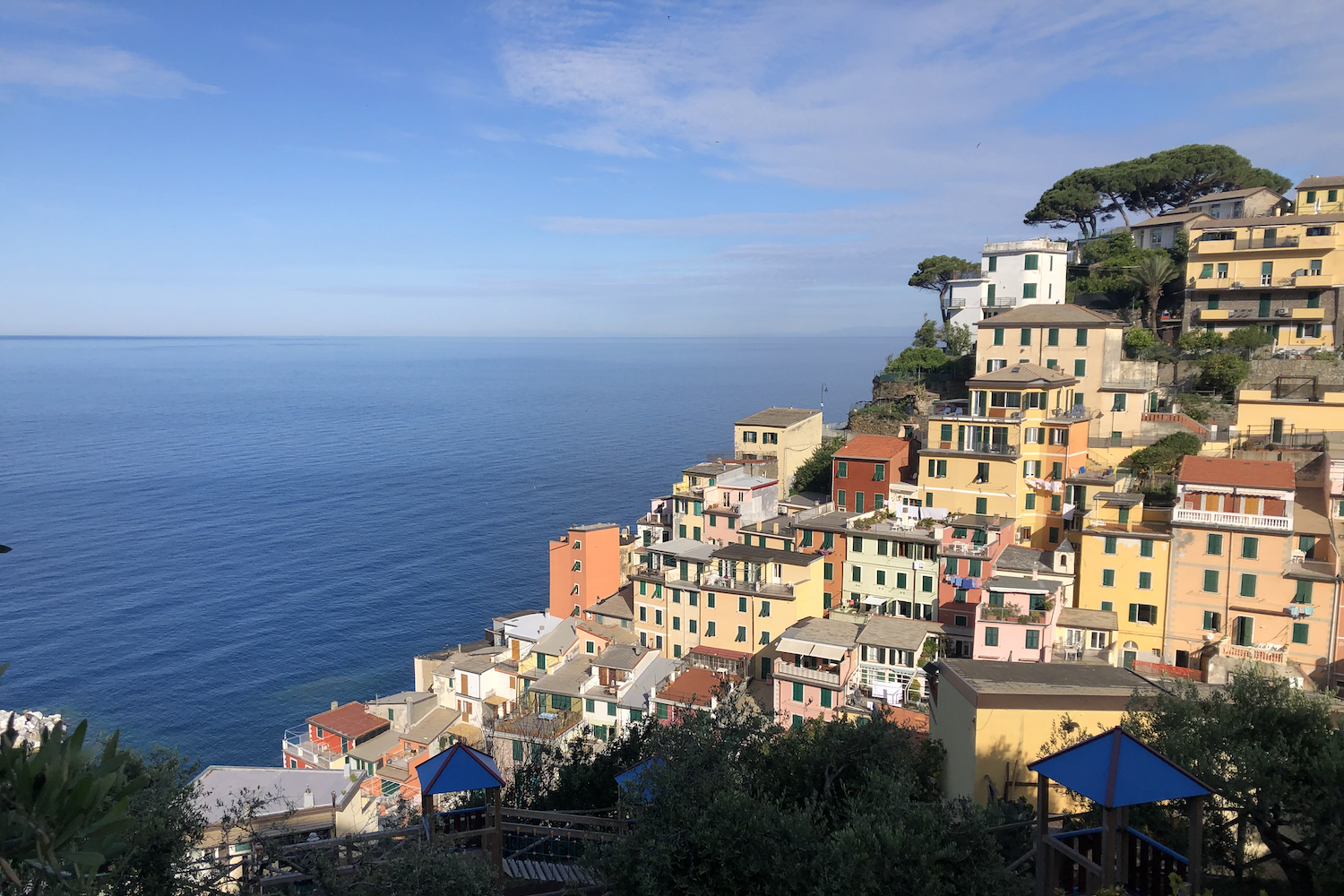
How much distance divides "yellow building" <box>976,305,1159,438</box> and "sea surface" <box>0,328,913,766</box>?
32.8m

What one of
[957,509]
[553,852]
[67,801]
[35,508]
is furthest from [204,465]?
[67,801]

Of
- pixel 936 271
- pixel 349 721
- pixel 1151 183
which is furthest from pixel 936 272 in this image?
pixel 349 721

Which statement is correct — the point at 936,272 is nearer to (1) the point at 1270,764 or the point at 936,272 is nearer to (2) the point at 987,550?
(2) the point at 987,550

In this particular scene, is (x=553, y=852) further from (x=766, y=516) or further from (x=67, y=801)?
(x=766, y=516)

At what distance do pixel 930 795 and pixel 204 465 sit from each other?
101376 mm

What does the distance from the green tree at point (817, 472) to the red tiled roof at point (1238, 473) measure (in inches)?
709

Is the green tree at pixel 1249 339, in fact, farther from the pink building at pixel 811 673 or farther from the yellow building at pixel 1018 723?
the yellow building at pixel 1018 723

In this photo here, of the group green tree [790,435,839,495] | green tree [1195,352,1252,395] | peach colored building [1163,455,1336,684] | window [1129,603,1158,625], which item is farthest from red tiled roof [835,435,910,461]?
green tree [1195,352,1252,395]

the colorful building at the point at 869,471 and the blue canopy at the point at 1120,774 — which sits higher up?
the blue canopy at the point at 1120,774

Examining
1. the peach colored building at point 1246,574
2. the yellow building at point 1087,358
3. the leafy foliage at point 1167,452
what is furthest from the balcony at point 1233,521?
the yellow building at point 1087,358

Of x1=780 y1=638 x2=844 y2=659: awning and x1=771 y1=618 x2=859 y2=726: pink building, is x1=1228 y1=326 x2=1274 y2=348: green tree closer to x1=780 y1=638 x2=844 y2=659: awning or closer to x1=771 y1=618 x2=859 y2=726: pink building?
x1=771 y1=618 x2=859 y2=726: pink building

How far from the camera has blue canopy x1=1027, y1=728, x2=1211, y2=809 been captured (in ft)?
24.4

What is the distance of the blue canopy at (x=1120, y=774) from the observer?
7.44 m

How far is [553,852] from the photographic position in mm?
12445
